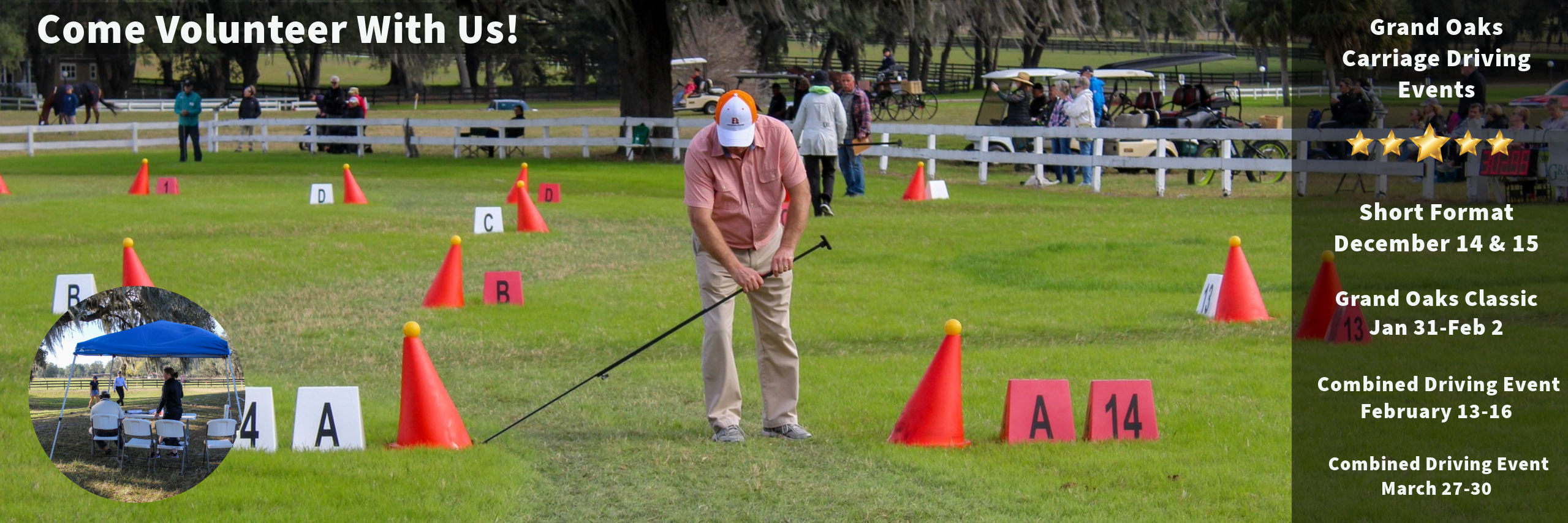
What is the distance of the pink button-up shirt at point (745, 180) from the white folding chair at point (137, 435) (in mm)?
2681

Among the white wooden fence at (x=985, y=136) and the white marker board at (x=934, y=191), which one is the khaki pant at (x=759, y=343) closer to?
the white marker board at (x=934, y=191)

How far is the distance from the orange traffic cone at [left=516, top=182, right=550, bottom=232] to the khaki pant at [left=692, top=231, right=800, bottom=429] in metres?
10.7

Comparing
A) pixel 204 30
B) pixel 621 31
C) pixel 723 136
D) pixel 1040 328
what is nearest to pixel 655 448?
pixel 723 136

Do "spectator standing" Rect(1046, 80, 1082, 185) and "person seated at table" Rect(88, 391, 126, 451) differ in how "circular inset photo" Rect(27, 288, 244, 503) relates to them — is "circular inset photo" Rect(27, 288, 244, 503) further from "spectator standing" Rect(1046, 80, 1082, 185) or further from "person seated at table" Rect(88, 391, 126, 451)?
"spectator standing" Rect(1046, 80, 1082, 185)

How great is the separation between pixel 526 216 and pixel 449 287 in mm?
5844

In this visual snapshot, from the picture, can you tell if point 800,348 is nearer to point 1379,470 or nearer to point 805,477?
point 805,477

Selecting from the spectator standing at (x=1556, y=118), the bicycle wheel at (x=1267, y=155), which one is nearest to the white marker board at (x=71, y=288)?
the spectator standing at (x=1556, y=118)

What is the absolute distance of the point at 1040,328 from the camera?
11.2 m

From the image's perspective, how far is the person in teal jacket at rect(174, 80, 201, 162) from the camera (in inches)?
1255

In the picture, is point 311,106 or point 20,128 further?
point 311,106

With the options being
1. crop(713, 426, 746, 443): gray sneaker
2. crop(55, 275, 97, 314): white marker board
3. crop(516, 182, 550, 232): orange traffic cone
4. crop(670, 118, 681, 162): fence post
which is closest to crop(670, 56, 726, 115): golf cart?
crop(670, 118, 681, 162): fence post

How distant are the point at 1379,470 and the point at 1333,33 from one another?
4250cm

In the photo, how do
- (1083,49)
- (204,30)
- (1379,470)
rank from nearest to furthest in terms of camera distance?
1. (1379,470)
2. (204,30)
3. (1083,49)

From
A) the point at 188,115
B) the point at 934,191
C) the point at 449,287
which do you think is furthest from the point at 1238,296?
the point at 188,115
